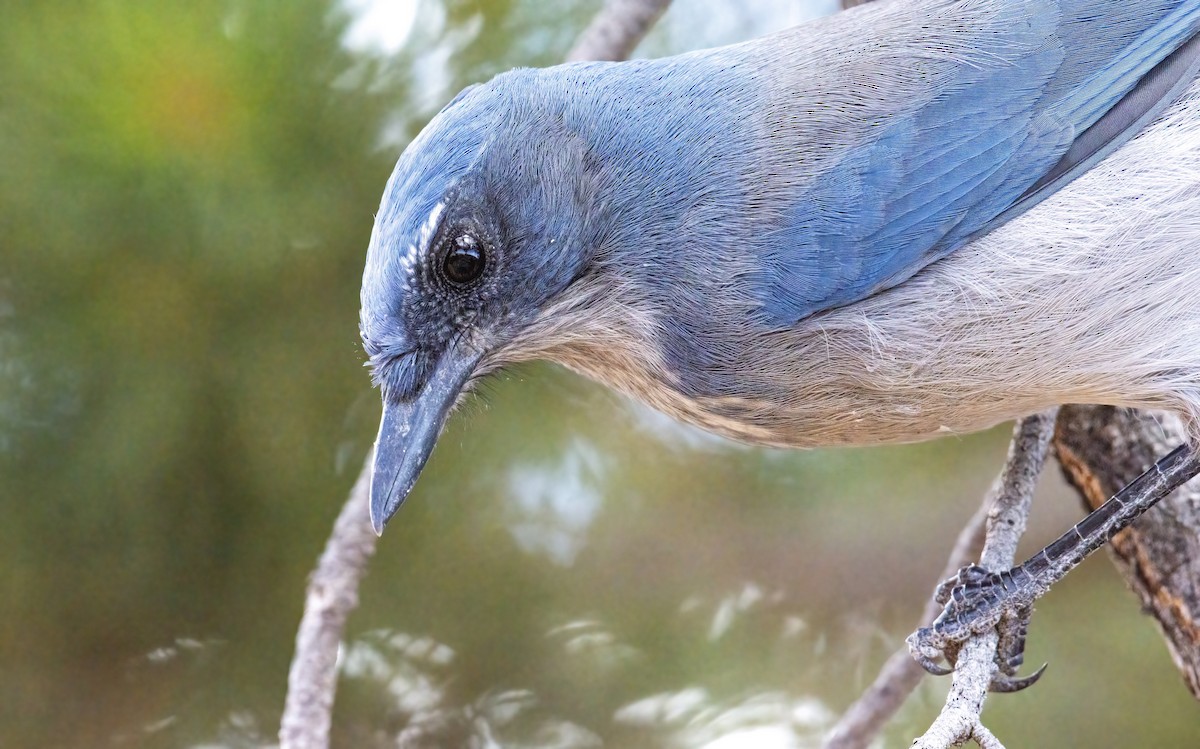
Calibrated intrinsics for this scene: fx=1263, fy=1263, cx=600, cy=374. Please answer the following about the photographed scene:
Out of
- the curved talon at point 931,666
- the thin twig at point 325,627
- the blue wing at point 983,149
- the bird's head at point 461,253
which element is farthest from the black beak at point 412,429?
the curved talon at point 931,666

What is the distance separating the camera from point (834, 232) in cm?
218

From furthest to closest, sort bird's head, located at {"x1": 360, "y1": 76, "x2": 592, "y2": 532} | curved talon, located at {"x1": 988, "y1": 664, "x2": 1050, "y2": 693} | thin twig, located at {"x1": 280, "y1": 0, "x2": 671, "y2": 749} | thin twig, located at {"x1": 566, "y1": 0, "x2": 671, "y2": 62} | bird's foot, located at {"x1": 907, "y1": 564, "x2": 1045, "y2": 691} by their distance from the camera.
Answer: thin twig, located at {"x1": 566, "y1": 0, "x2": 671, "y2": 62}, curved talon, located at {"x1": 988, "y1": 664, "x2": 1050, "y2": 693}, bird's foot, located at {"x1": 907, "y1": 564, "x2": 1045, "y2": 691}, thin twig, located at {"x1": 280, "y1": 0, "x2": 671, "y2": 749}, bird's head, located at {"x1": 360, "y1": 76, "x2": 592, "y2": 532}

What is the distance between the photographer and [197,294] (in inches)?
101

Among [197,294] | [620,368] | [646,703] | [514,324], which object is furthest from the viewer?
[646,703]

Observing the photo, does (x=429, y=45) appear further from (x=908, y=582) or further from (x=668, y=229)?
(x=908, y=582)

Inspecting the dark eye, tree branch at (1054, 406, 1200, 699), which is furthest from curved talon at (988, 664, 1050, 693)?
the dark eye

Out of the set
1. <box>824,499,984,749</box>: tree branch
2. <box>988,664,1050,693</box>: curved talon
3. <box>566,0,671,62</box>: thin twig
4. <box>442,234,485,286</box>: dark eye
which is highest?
<box>566,0,671,62</box>: thin twig

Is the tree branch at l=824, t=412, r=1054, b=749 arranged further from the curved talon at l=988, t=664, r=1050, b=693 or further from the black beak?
the black beak

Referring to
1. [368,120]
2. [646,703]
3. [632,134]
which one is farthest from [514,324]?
[646,703]

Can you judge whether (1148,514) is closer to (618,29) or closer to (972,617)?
(972,617)

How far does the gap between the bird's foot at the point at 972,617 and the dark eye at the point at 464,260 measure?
109 centimetres

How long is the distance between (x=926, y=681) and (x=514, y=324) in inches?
63.9

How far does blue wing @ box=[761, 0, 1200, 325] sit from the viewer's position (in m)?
2.17

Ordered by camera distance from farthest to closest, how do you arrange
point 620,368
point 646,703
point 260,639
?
point 646,703, point 260,639, point 620,368
